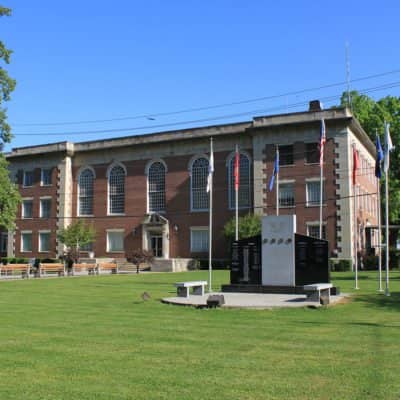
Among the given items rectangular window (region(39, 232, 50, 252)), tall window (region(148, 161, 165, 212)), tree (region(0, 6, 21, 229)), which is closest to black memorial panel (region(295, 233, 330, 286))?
tree (region(0, 6, 21, 229))

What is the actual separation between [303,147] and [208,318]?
3480 cm

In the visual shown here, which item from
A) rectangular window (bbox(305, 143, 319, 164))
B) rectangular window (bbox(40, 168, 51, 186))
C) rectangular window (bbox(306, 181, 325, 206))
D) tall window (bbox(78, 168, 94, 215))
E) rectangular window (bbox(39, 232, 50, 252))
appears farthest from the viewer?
rectangular window (bbox(40, 168, 51, 186))

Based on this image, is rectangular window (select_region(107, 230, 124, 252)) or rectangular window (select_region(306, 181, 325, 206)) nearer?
rectangular window (select_region(306, 181, 325, 206))

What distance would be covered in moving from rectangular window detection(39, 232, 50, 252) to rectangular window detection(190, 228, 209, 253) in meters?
16.9

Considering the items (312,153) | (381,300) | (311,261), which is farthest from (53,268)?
(381,300)

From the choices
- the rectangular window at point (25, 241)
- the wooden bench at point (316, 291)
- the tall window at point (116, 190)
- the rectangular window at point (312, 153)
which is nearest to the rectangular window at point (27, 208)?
the rectangular window at point (25, 241)

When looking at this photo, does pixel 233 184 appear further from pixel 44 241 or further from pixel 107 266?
pixel 44 241

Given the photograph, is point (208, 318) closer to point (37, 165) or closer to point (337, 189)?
point (337, 189)

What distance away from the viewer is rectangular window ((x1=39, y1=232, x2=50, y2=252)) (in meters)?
60.5

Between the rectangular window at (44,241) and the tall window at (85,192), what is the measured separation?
15.0 feet

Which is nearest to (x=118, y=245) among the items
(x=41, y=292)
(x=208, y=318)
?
(x=41, y=292)

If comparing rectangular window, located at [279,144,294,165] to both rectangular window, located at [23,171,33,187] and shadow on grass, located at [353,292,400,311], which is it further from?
rectangular window, located at [23,171,33,187]

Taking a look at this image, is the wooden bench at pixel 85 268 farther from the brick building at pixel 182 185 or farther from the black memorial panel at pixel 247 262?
the black memorial panel at pixel 247 262

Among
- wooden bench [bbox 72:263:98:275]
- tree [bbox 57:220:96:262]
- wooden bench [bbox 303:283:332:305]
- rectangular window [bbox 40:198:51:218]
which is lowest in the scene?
wooden bench [bbox 72:263:98:275]
